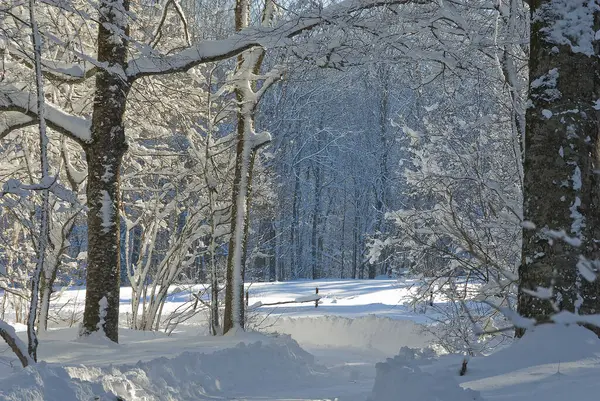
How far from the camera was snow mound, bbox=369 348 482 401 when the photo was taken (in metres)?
3.54

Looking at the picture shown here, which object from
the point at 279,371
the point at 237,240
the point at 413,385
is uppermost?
the point at 237,240

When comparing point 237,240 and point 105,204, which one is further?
point 237,240

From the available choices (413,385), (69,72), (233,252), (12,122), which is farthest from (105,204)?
(413,385)

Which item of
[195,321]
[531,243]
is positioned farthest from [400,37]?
[195,321]

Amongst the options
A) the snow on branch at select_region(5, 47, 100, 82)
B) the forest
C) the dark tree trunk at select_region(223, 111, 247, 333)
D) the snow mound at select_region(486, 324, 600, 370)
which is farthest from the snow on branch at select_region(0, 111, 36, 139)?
the snow mound at select_region(486, 324, 600, 370)

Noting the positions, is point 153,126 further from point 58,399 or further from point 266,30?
point 58,399

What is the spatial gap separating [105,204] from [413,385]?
18.3ft

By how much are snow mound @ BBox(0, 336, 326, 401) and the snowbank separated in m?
7.09

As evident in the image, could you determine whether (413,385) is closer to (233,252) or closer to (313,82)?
(313,82)

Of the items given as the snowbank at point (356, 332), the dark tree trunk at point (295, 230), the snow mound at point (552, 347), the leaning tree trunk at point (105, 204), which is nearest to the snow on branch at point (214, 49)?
the leaning tree trunk at point (105, 204)

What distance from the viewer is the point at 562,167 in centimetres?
426

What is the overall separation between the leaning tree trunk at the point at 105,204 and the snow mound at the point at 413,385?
4914 mm

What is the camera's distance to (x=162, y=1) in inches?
472

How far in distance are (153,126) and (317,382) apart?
18.2 feet
